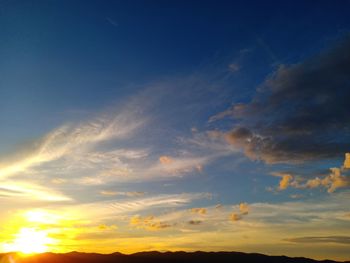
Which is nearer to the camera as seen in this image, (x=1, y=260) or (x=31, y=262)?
(x=1, y=260)

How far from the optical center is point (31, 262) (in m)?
196

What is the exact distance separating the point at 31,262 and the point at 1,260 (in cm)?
16404

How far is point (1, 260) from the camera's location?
160ft
